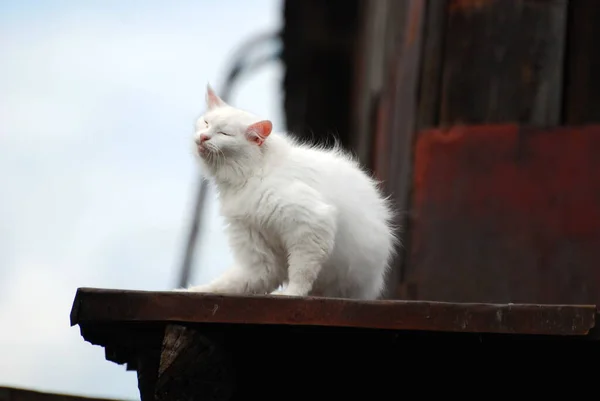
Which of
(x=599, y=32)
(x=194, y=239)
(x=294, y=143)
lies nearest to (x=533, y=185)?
(x=599, y=32)

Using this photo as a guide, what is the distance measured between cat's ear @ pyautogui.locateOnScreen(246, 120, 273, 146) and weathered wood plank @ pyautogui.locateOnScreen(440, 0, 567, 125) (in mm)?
1738

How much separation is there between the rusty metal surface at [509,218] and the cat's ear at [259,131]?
5.25 ft

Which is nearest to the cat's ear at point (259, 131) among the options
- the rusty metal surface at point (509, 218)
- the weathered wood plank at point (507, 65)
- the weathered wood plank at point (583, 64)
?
the rusty metal surface at point (509, 218)

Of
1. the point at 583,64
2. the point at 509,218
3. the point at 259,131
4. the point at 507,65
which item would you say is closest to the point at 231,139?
the point at 259,131

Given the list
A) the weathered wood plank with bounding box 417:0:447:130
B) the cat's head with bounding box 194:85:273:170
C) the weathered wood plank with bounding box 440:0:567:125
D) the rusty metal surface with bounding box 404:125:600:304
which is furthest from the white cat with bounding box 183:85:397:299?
the weathered wood plank with bounding box 417:0:447:130

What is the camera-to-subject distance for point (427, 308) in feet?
14.1

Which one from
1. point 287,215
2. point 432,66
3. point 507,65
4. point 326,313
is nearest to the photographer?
point 326,313

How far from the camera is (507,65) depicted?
7.11 meters

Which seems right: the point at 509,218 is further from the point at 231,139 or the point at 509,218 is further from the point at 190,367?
the point at 190,367

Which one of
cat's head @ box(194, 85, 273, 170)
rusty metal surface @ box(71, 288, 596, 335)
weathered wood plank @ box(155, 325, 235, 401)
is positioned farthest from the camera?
cat's head @ box(194, 85, 273, 170)

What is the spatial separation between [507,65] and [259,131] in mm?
1920

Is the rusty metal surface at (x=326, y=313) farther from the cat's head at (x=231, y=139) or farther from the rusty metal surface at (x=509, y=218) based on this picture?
the rusty metal surface at (x=509, y=218)

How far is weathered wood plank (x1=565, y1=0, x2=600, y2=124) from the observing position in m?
7.04

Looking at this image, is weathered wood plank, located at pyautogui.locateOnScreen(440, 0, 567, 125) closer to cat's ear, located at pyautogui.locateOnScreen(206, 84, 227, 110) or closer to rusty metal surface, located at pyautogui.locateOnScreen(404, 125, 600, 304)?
rusty metal surface, located at pyautogui.locateOnScreen(404, 125, 600, 304)
